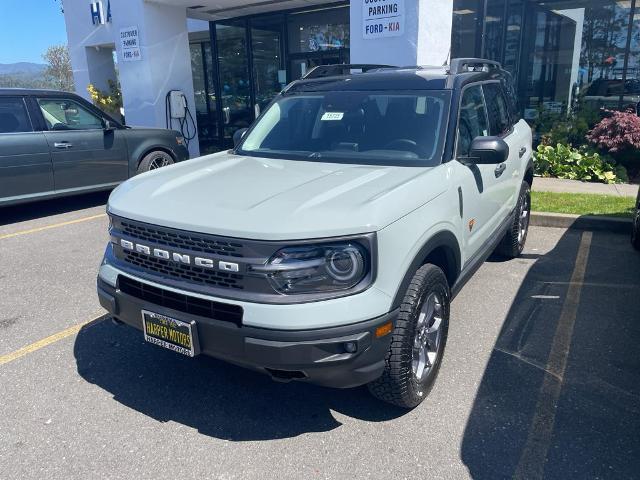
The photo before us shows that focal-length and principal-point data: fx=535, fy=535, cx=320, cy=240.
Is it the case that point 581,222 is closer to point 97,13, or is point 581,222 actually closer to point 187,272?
point 187,272

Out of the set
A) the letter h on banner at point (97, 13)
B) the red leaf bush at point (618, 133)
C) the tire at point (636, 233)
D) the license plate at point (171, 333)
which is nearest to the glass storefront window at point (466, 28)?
the red leaf bush at point (618, 133)

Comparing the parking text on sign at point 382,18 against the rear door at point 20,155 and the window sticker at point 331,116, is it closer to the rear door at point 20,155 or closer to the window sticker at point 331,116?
the window sticker at point 331,116

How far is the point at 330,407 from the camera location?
3.25 meters

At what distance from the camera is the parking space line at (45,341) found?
3838 mm

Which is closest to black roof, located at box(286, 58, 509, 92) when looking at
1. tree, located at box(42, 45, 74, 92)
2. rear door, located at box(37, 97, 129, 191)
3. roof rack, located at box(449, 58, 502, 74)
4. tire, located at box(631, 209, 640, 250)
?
A: roof rack, located at box(449, 58, 502, 74)

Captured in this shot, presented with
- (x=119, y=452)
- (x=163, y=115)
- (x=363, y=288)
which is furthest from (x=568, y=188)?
(x=163, y=115)

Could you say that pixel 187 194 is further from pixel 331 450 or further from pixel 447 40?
pixel 447 40

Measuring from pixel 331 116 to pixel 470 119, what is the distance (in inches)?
41.7

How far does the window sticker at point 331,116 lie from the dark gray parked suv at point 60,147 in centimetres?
524

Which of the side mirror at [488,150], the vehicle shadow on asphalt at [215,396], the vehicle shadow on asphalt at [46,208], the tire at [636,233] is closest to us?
the vehicle shadow on asphalt at [215,396]

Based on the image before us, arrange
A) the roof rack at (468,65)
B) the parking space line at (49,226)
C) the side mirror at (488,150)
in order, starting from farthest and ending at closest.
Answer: the parking space line at (49,226), the roof rack at (468,65), the side mirror at (488,150)

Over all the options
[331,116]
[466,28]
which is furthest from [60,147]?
[466,28]

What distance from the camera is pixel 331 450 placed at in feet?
9.38

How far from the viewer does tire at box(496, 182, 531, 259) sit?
217 inches
